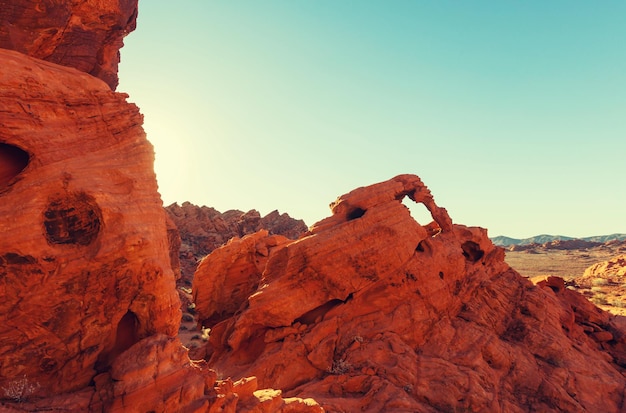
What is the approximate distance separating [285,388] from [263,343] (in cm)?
290

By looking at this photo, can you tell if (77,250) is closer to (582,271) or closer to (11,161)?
(11,161)

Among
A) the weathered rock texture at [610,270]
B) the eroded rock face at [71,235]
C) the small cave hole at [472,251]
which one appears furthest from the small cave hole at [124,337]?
the weathered rock texture at [610,270]

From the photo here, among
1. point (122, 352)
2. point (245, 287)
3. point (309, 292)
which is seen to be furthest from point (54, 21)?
point (245, 287)

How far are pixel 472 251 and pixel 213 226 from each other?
5369 centimetres

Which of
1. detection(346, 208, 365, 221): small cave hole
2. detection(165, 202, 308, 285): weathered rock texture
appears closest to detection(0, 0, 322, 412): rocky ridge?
detection(346, 208, 365, 221): small cave hole

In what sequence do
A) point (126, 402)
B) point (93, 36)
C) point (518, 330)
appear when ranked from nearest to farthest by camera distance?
point (126, 402) → point (93, 36) → point (518, 330)

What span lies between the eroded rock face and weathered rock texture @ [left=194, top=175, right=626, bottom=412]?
27.3ft

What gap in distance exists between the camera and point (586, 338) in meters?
21.5

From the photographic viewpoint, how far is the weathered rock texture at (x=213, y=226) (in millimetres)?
63219

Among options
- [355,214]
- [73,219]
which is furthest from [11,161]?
[355,214]

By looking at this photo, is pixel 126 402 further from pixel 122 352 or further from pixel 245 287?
pixel 245 287

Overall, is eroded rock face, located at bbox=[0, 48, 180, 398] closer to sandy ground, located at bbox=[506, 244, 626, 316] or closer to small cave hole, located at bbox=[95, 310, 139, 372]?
small cave hole, located at bbox=[95, 310, 139, 372]

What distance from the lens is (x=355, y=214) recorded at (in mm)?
20719

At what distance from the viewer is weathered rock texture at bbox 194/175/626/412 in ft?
50.6
